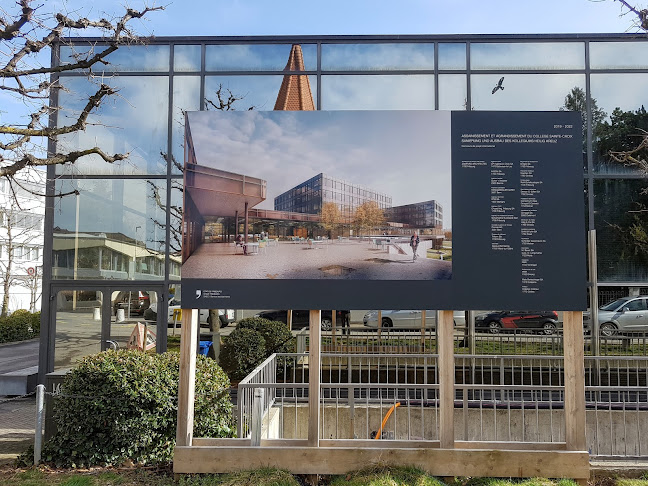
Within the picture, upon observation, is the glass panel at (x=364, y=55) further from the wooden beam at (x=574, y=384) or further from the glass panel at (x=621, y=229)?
the wooden beam at (x=574, y=384)

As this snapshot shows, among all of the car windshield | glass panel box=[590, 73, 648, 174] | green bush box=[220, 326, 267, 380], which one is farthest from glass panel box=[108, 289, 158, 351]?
glass panel box=[590, 73, 648, 174]

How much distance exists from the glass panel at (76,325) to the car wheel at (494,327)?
8734mm

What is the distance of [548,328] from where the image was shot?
38.9ft

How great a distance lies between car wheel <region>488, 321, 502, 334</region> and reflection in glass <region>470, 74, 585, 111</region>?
16.0ft

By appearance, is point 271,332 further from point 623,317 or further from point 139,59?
point 623,317

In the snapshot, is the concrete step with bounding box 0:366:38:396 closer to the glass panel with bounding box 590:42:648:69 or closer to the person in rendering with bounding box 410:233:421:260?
the person in rendering with bounding box 410:233:421:260

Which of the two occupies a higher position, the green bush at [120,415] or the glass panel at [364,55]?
the glass panel at [364,55]

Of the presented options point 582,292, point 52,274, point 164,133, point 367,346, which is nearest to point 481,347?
point 367,346

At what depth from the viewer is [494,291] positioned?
6012mm

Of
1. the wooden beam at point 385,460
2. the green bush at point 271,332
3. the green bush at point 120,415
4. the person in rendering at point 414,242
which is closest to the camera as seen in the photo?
the wooden beam at point 385,460

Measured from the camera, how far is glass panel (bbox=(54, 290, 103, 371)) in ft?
39.0

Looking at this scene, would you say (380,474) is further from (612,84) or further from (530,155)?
(612,84)

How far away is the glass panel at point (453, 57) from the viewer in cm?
1221

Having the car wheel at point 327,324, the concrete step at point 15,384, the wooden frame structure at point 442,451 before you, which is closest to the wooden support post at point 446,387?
the wooden frame structure at point 442,451
